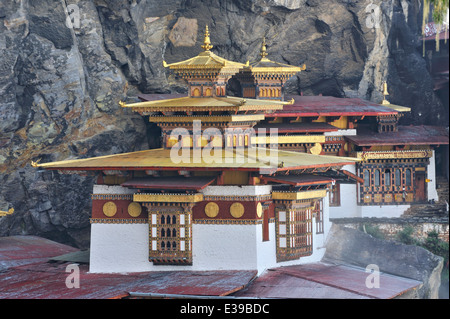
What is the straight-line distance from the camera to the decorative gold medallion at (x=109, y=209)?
32312 millimetres

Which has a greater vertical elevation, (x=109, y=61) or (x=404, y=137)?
(x=109, y=61)

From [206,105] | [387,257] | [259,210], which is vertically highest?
[206,105]

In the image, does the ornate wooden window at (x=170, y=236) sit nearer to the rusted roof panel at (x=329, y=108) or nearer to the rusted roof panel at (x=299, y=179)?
the rusted roof panel at (x=299, y=179)

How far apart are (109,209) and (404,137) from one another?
17175mm

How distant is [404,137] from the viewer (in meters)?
44.1

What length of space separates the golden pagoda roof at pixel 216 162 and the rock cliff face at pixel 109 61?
617 centimetres

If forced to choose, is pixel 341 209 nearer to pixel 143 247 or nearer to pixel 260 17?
pixel 260 17

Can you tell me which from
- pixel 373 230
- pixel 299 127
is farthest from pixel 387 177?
pixel 299 127

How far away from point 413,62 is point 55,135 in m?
21.1

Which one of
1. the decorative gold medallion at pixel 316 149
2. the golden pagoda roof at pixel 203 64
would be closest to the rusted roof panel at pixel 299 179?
the golden pagoda roof at pixel 203 64

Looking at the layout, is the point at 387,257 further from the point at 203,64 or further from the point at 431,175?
the point at 431,175

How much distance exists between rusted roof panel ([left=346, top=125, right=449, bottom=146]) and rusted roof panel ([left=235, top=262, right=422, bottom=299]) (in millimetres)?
11297

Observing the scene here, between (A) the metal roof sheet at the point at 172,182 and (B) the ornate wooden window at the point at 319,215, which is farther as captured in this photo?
(B) the ornate wooden window at the point at 319,215

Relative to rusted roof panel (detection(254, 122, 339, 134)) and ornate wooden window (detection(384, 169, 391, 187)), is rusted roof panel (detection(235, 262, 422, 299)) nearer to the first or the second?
rusted roof panel (detection(254, 122, 339, 134))
